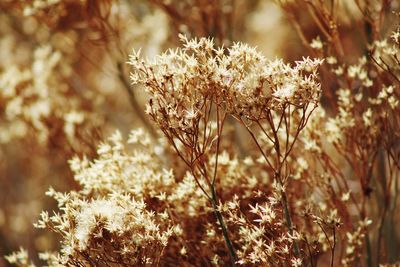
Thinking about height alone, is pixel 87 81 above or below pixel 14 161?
above

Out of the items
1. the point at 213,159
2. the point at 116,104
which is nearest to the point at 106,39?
the point at 213,159

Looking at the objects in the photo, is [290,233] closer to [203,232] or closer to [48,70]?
[203,232]

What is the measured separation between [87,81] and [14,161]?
2.37 meters

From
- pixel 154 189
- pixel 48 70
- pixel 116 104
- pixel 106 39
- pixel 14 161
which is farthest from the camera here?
pixel 14 161

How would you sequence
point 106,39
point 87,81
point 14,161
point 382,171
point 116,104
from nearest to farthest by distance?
point 382,171 < point 106,39 < point 116,104 < point 87,81 < point 14,161

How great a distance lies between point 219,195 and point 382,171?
1.45 m

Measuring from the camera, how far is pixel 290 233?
98.3 inches

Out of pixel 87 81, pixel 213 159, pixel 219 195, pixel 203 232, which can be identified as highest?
pixel 87 81

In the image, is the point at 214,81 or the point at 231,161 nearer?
the point at 214,81

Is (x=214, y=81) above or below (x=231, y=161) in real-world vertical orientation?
below

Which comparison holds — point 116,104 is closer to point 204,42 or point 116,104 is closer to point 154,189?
point 154,189

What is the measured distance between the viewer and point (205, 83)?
2432 mm

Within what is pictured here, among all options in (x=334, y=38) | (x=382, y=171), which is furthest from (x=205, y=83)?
(x=382, y=171)

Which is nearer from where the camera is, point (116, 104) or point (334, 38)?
point (334, 38)
